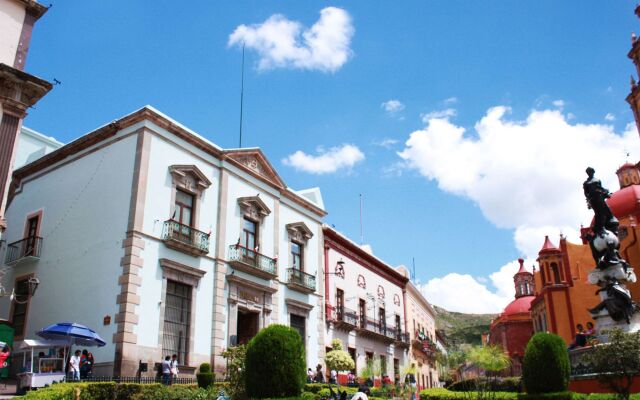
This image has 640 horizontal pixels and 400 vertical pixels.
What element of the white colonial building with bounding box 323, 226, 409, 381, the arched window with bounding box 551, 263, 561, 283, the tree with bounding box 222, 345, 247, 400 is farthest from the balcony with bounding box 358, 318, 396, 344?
the tree with bounding box 222, 345, 247, 400

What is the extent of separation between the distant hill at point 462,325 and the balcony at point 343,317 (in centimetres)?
6714

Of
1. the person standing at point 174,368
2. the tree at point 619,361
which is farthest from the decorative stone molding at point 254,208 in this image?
the tree at point 619,361

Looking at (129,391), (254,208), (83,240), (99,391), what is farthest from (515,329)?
(99,391)

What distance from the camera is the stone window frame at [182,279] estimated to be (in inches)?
770

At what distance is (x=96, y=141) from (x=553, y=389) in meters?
18.4

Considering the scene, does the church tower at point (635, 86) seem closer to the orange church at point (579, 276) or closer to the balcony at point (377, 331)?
the orange church at point (579, 276)

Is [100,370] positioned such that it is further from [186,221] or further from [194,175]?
[194,175]

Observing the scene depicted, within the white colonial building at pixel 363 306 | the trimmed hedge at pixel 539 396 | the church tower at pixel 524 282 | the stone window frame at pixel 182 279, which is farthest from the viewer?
the church tower at pixel 524 282

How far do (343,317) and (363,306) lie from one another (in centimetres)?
416

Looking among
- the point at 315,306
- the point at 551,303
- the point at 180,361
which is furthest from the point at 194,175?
the point at 551,303

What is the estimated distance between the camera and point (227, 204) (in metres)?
23.8

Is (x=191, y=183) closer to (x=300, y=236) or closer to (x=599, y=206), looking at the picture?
(x=300, y=236)

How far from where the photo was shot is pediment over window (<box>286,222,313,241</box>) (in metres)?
27.9

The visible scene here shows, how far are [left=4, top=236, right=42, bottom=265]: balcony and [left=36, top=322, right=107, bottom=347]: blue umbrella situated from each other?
237 inches
